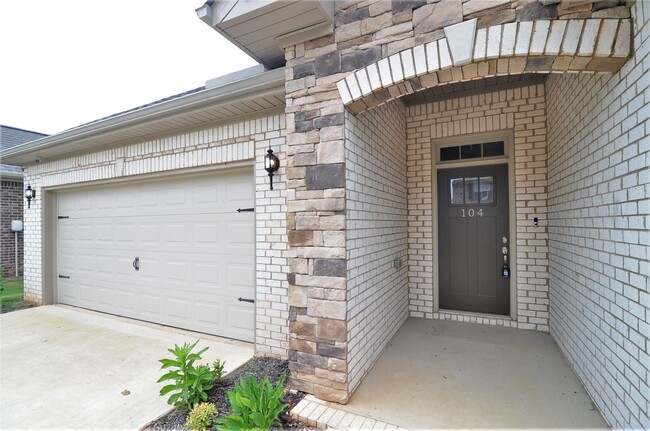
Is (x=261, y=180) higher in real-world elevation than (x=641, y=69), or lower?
lower

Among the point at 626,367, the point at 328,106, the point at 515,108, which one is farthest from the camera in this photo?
the point at 515,108

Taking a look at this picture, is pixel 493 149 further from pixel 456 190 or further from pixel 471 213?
pixel 471 213

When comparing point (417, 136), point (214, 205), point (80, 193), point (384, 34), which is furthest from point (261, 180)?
point (80, 193)

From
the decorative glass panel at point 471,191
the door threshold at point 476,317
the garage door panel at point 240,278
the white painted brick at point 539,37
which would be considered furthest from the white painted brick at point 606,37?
the garage door panel at point 240,278

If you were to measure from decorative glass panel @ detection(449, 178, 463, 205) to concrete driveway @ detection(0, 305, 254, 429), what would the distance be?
128 inches

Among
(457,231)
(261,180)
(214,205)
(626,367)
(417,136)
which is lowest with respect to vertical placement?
(626,367)

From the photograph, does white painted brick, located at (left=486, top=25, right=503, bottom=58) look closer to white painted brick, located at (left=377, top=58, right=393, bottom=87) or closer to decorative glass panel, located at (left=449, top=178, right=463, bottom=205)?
white painted brick, located at (left=377, top=58, right=393, bottom=87)

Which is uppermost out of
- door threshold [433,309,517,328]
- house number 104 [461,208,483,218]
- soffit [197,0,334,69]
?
soffit [197,0,334,69]

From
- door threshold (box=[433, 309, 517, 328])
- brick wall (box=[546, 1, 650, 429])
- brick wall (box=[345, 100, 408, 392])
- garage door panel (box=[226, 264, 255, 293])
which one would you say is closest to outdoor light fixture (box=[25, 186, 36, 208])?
garage door panel (box=[226, 264, 255, 293])

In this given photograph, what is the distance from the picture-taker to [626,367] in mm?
1690

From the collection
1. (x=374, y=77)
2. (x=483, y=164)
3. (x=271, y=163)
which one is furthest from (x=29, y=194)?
(x=483, y=164)

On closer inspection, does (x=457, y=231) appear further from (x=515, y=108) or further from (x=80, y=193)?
(x=80, y=193)

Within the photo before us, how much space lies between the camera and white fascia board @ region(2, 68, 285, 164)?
2.86 m

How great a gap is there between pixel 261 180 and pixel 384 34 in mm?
1865
